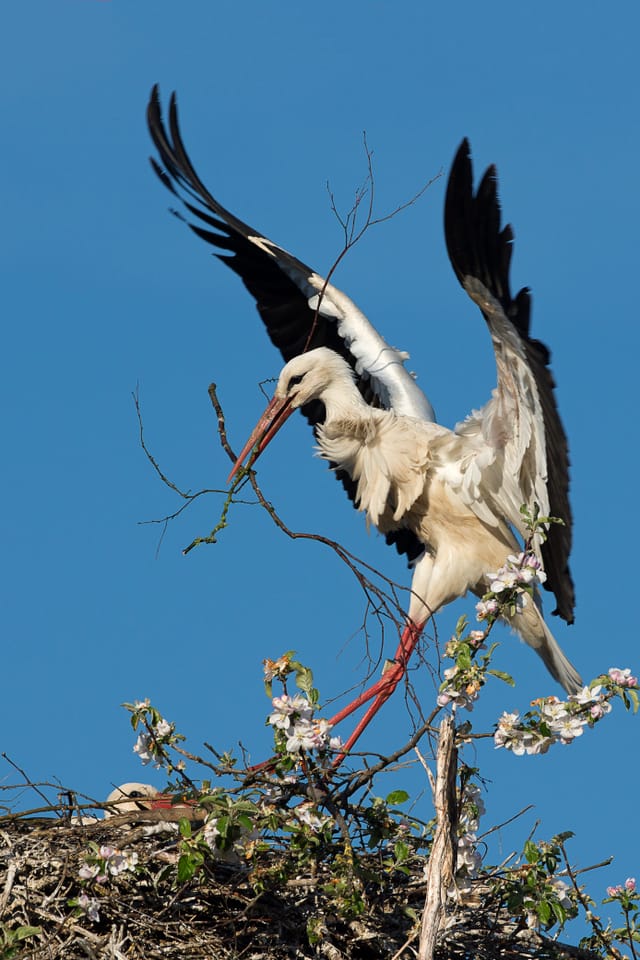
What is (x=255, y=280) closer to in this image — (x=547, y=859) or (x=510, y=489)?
(x=510, y=489)

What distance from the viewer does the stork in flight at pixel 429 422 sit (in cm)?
602

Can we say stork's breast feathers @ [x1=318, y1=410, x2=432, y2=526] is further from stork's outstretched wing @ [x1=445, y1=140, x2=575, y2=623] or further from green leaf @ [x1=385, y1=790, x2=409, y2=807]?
green leaf @ [x1=385, y1=790, x2=409, y2=807]

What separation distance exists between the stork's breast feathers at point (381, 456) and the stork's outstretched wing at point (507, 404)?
0.79ft

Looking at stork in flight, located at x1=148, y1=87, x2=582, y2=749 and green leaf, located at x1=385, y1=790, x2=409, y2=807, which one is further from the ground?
stork in flight, located at x1=148, y1=87, x2=582, y2=749

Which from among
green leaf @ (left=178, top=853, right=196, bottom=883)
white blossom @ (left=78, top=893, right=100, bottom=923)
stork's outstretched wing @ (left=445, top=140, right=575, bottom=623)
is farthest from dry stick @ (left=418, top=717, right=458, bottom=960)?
stork's outstretched wing @ (left=445, top=140, right=575, bottom=623)

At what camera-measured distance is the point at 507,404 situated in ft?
21.1

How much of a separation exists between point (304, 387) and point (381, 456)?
555mm

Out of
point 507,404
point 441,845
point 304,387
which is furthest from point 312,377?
point 441,845

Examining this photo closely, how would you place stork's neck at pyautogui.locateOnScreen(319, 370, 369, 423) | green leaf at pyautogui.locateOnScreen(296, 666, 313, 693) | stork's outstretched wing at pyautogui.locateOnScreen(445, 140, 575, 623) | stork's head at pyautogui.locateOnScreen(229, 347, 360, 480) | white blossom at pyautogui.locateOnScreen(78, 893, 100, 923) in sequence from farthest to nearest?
stork's head at pyautogui.locateOnScreen(229, 347, 360, 480), stork's neck at pyautogui.locateOnScreen(319, 370, 369, 423), stork's outstretched wing at pyautogui.locateOnScreen(445, 140, 575, 623), green leaf at pyautogui.locateOnScreen(296, 666, 313, 693), white blossom at pyautogui.locateOnScreen(78, 893, 100, 923)

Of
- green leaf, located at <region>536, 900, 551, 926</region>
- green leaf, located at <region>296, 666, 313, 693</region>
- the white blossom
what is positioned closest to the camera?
the white blossom

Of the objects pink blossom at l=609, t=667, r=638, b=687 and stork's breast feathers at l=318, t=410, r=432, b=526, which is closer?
pink blossom at l=609, t=667, r=638, b=687

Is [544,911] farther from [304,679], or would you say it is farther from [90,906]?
[90,906]

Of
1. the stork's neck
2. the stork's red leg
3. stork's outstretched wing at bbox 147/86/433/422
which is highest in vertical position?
stork's outstretched wing at bbox 147/86/433/422

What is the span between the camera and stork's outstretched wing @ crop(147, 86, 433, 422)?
25.3ft
